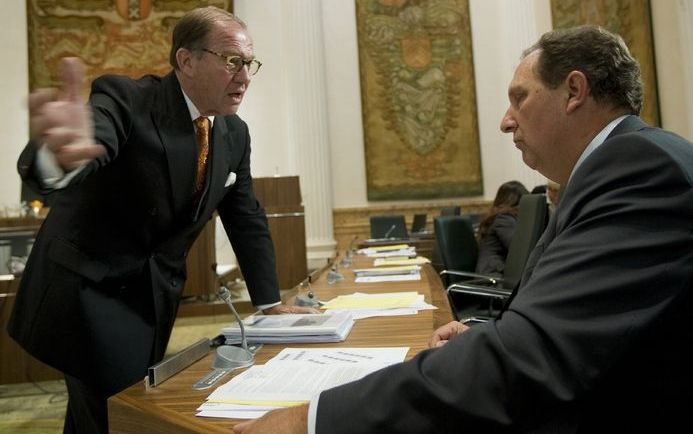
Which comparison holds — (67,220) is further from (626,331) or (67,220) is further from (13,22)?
(13,22)

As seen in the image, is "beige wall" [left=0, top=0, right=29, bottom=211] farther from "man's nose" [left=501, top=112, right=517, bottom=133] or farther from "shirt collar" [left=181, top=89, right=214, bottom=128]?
"man's nose" [left=501, top=112, right=517, bottom=133]

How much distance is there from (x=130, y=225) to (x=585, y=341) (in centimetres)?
120

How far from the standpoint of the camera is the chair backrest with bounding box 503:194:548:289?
8.95 ft

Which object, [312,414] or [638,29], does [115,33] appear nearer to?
[638,29]

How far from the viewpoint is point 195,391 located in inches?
40.2

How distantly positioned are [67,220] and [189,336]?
13.0ft

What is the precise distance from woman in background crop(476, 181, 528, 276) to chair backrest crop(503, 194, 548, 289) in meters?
0.60

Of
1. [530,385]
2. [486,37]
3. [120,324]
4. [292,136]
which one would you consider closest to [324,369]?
[530,385]

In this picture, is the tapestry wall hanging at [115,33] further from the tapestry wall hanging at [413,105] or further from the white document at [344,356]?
the white document at [344,356]

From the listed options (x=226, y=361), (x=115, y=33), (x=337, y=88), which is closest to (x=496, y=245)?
(x=226, y=361)

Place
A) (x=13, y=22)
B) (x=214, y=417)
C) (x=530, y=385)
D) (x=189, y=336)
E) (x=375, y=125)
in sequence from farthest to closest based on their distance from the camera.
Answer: (x=375, y=125), (x=13, y=22), (x=189, y=336), (x=214, y=417), (x=530, y=385)

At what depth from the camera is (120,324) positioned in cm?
152

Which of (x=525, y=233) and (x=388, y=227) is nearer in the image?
(x=525, y=233)

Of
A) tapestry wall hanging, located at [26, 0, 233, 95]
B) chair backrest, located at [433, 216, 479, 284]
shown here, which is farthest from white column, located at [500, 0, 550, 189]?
chair backrest, located at [433, 216, 479, 284]
